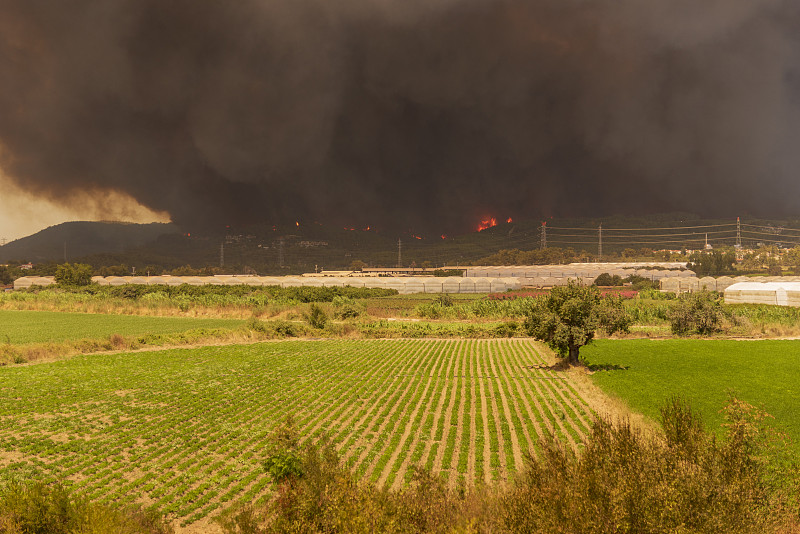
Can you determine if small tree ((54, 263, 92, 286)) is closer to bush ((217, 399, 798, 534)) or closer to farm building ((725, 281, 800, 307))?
bush ((217, 399, 798, 534))

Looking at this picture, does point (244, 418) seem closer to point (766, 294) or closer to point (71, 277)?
point (766, 294)

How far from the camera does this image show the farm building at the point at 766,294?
6669cm

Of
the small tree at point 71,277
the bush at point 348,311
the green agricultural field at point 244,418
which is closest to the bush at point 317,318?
the bush at point 348,311

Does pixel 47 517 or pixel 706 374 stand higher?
pixel 47 517

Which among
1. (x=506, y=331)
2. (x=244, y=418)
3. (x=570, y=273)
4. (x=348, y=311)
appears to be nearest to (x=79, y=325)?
(x=348, y=311)

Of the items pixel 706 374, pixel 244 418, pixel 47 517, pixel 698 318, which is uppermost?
pixel 698 318

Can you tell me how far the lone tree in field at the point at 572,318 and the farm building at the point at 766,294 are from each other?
5349 centimetres

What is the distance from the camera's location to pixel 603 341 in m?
47.3

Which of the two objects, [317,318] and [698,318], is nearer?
[698,318]

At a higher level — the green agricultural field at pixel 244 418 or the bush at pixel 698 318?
the bush at pixel 698 318

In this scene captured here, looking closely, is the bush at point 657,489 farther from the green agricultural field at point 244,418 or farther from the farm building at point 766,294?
the farm building at point 766,294

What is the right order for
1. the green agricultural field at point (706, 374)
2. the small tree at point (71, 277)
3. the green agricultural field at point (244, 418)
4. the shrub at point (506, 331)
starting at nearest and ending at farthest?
1. the green agricultural field at point (244, 418)
2. the green agricultural field at point (706, 374)
3. the shrub at point (506, 331)
4. the small tree at point (71, 277)

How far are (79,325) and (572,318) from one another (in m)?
57.8

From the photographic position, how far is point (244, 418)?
2128 centimetres
